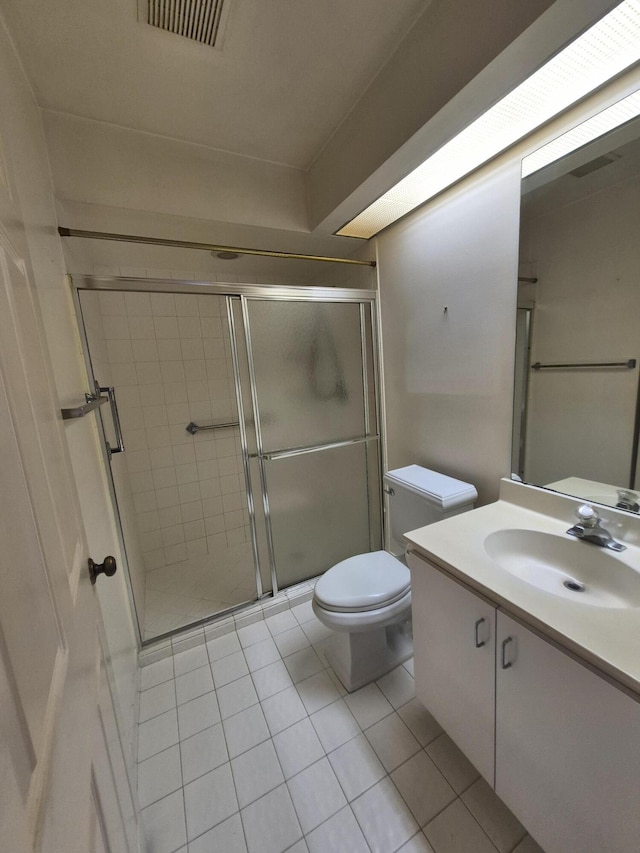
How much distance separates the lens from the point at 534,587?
0.91 meters

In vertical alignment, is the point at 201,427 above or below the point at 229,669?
above

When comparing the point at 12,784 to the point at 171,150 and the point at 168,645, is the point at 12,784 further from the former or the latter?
the point at 171,150

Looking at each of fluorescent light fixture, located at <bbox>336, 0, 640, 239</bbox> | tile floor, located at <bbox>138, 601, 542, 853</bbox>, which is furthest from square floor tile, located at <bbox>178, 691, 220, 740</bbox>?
fluorescent light fixture, located at <bbox>336, 0, 640, 239</bbox>

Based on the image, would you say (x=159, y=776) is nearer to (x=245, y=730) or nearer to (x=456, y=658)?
(x=245, y=730)

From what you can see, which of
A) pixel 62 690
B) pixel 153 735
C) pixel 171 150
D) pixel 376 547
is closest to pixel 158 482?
pixel 153 735

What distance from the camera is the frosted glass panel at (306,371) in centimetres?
190

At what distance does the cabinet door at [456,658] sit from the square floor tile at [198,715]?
35.6 inches

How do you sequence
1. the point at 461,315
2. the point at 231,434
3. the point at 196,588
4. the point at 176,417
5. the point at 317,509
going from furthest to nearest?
the point at 231,434
the point at 176,417
the point at 196,588
the point at 317,509
the point at 461,315

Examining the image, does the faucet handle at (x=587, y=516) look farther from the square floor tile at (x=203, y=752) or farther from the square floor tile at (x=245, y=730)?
the square floor tile at (x=203, y=752)

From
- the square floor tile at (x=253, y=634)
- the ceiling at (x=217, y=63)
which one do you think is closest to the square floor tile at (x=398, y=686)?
the square floor tile at (x=253, y=634)

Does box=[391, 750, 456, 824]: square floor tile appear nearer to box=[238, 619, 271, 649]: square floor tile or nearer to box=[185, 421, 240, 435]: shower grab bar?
box=[238, 619, 271, 649]: square floor tile

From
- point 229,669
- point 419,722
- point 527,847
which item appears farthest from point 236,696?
point 527,847

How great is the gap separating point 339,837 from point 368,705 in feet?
1.40

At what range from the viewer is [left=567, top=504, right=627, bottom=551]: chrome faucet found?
1.05m
